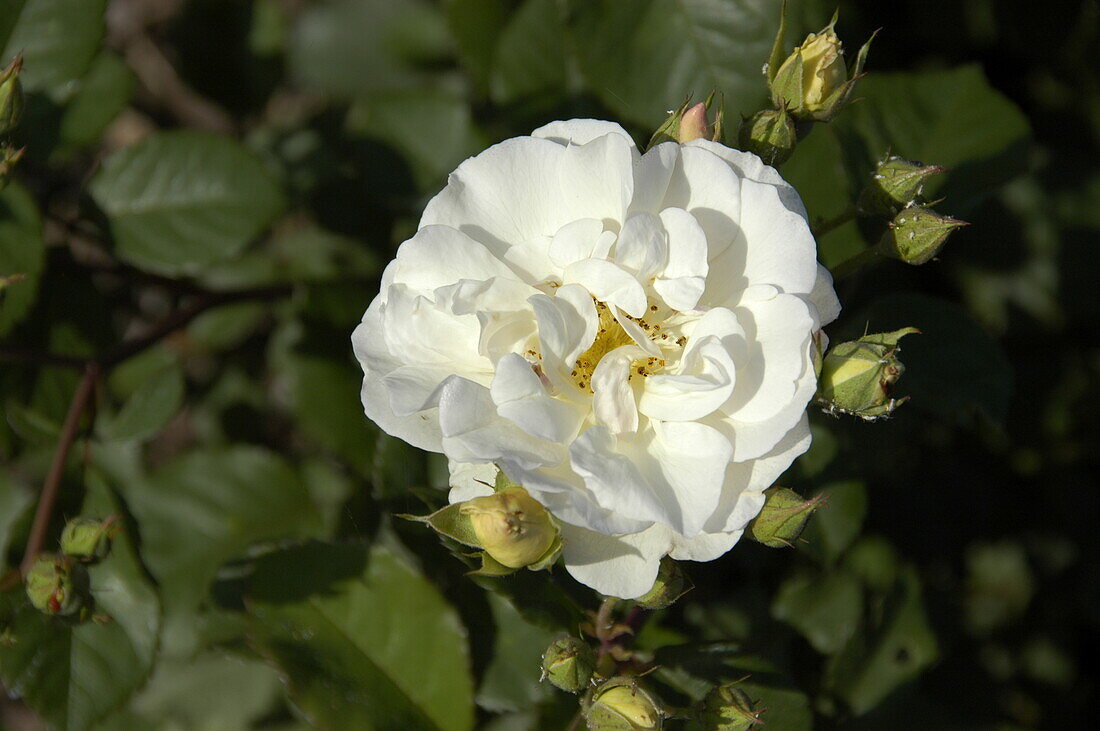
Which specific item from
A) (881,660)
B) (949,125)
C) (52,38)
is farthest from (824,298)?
(52,38)

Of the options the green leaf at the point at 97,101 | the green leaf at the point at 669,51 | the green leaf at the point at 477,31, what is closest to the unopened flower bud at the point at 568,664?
the green leaf at the point at 669,51

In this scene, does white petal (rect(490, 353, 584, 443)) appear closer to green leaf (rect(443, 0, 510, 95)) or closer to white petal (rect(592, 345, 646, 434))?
white petal (rect(592, 345, 646, 434))

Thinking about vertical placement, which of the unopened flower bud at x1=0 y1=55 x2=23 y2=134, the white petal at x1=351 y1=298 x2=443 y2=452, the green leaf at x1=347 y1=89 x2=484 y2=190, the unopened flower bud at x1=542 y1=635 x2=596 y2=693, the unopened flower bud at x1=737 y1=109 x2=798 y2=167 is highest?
the unopened flower bud at x1=0 y1=55 x2=23 y2=134

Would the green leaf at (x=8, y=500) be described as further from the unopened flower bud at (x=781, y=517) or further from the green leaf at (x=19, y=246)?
the unopened flower bud at (x=781, y=517)

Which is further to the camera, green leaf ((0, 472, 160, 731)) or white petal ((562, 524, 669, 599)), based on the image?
Answer: green leaf ((0, 472, 160, 731))

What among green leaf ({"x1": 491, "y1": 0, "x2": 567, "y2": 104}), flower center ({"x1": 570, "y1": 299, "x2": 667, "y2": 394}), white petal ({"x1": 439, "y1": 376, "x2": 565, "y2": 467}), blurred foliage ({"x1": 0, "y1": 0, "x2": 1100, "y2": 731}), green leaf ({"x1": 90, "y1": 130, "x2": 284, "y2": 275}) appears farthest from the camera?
green leaf ({"x1": 491, "y1": 0, "x2": 567, "y2": 104})

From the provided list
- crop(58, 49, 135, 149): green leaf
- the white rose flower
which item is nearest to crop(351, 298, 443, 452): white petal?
the white rose flower

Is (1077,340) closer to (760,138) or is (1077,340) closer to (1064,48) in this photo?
(1064,48)

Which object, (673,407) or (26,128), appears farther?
(26,128)

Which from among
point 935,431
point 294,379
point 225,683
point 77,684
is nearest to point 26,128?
point 294,379
